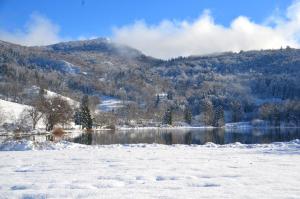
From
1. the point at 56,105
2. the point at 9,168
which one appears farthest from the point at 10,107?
the point at 9,168

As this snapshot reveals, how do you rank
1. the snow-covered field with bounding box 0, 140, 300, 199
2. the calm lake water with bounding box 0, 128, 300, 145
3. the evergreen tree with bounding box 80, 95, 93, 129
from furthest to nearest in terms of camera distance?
the evergreen tree with bounding box 80, 95, 93, 129, the calm lake water with bounding box 0, 128, 300, 145, the snow-covered field with bounding box 0, 140, 300, 199

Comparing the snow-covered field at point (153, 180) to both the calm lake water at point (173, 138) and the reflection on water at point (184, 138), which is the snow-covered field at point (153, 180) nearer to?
the calm lake water at point (173, 138)

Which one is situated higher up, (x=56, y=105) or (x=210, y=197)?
(x=56, y=105)

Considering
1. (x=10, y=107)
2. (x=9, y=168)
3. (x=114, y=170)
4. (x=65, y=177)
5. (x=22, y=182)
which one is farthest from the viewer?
(x=10, y=107)

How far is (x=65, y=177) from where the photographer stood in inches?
588

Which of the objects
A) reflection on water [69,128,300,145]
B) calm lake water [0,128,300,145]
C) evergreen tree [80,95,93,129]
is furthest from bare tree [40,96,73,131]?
reflection on water [69,128,300,145]

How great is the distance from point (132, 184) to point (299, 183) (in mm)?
5763

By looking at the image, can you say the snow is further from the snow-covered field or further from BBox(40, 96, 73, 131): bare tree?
the snow-covered field

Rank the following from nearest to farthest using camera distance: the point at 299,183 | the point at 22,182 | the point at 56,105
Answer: the point at 299,183 → the point at 22,182 → the point at 56,105

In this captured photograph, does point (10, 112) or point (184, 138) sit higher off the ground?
point (10, 112)

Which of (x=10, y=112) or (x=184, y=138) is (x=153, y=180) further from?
(x=10, y=112)

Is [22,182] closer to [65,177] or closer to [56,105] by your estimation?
[65,177]

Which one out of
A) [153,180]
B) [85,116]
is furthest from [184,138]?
[85,116]

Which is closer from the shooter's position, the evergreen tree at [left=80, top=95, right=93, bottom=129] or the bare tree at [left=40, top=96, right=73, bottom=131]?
the bare tree at [left=40, top=96, right=73, bottom=131]
